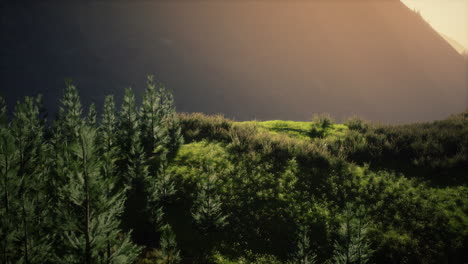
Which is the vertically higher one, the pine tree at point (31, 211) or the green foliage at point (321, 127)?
the green foliage at point (321, 127)

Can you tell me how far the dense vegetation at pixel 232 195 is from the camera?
8.22 m

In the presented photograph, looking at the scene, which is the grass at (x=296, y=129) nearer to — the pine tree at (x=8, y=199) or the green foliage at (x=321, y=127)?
the green foliage at (x=321, y=127)

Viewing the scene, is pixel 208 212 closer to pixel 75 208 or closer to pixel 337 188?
pixel 75 208

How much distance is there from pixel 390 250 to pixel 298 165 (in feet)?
26.8

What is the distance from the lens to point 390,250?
11531 mm

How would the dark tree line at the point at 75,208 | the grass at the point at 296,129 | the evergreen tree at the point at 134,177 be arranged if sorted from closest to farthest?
the dark tree line at the point at 75,208 → the evergreen tree at the point at 134,177 → the grass at the point at 296,129

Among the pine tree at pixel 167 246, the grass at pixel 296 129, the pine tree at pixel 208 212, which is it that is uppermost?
the grass at pixel 296 129

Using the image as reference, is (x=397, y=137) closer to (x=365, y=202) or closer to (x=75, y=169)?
(x=365, y=202)

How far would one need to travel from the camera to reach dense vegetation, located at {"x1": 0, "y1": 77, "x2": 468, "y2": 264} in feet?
27.0

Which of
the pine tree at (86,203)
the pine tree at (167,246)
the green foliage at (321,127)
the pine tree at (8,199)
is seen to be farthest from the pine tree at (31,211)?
the green foliage at (321,127)

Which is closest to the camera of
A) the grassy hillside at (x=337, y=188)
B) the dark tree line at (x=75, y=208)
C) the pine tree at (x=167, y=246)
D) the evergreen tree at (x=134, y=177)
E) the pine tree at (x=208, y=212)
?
the dark tree line at (x=75, y=208)


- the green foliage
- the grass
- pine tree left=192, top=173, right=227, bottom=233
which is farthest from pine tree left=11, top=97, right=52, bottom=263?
the green foliage

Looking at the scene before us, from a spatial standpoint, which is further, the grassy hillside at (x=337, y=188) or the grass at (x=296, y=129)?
the grass at (x=296, y=129)

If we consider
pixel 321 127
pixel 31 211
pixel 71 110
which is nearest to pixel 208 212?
pixel 31 211
